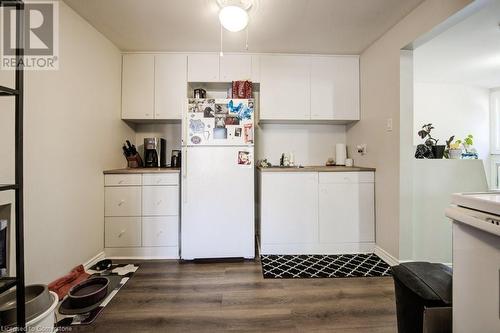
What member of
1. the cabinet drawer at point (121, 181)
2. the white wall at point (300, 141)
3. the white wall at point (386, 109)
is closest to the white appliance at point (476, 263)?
the white wall at point (386, 109)

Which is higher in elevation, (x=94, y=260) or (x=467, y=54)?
(x=467, y=54)

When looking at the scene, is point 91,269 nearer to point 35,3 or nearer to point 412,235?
point 35,3

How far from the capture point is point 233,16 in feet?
4.95

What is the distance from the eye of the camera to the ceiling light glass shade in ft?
4.89

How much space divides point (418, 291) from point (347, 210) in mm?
1581

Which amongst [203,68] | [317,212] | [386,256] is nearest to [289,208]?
[317,212]

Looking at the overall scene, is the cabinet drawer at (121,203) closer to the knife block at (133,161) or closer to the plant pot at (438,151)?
the knife block at (133,161)

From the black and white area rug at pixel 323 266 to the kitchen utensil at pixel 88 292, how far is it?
130 cm

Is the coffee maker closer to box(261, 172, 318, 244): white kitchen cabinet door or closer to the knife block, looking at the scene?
the knife block

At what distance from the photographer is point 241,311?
1527 mm

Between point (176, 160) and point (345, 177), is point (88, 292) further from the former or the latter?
point (345, 177)

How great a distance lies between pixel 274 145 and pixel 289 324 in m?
2.11

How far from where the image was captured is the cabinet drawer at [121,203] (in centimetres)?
229

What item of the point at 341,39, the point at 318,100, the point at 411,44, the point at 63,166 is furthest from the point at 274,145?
the point at 63,166
